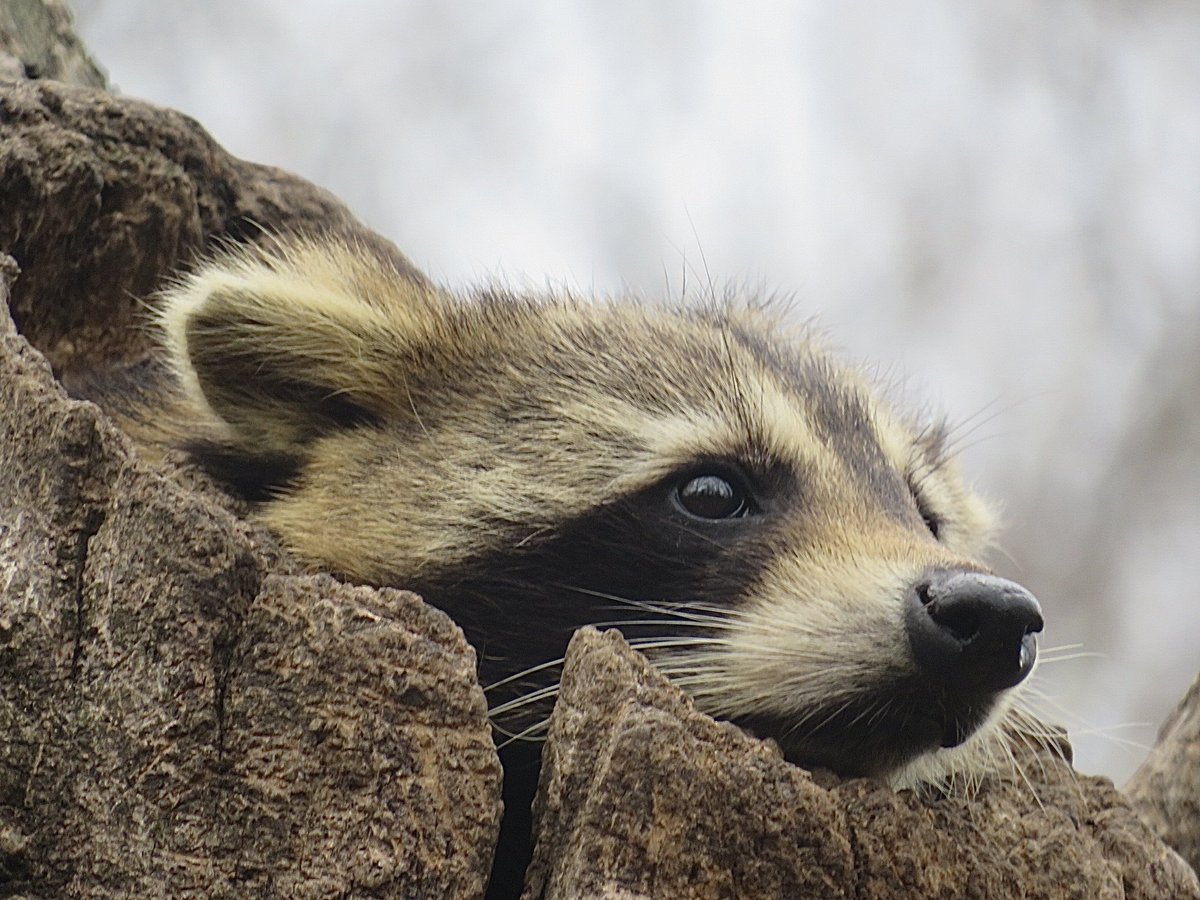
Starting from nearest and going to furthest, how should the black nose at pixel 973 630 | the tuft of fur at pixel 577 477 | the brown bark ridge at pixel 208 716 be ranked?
the brown bark ridge at pixel 208 716 → the black nose at pixel 973 630 → the tuft of fur at pixel 577 477

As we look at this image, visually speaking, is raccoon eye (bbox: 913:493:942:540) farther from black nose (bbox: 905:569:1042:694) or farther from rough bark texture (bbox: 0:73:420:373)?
rough bark texture (bbox: 0:73:420:373)

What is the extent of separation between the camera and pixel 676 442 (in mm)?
3742

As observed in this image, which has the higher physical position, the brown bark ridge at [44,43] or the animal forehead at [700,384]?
the brown bark ridge at [44,43]

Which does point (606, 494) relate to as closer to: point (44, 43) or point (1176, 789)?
point (1176, 789)

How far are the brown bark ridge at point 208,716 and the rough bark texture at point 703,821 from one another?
6.1 inches

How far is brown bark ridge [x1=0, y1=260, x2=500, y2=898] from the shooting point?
244 cm

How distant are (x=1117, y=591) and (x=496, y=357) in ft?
27.5

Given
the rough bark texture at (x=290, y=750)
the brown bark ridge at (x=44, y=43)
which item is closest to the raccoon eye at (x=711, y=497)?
the rough bark texture at (x=290, y=750)

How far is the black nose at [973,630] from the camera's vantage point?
9.54 feet

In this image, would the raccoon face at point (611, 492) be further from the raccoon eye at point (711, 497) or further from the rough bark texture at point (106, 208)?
the rough bark texture at point (106, 208)

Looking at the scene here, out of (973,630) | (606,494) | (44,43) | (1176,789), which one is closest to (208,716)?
(606,494)

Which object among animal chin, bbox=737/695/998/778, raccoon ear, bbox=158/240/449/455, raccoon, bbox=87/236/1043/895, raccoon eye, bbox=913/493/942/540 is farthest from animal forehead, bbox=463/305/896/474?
animal chin, bbox=737/695/998/778

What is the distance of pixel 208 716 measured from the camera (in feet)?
8.20

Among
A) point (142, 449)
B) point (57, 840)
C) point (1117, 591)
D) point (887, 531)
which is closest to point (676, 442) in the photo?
point (887, 531)
